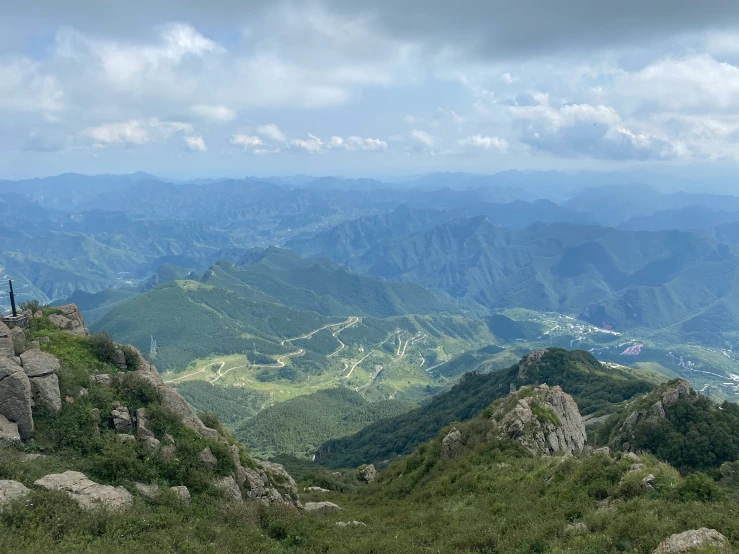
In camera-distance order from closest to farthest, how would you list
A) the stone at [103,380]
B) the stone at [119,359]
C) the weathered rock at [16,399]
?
the weathered rock at [16,399]
the stone at [103,380]
the stone at [119,359]

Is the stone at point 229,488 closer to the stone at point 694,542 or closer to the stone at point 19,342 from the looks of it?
the stone at point 19,342

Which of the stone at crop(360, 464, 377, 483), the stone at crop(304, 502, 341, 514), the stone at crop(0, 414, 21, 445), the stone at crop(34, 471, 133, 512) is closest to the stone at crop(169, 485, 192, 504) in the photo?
the stone at crop(34, 471, 133, 512)

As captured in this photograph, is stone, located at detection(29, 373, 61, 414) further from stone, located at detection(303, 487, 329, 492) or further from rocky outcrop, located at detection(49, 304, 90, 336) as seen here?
stone, located at detection(303, 487, 329, 492)

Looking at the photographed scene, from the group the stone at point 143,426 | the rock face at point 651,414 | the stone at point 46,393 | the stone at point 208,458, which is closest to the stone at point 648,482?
the stone at point 208,458

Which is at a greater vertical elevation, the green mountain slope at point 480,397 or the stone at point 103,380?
the stone at point 103,380

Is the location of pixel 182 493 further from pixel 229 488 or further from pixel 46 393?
pixel 46 393

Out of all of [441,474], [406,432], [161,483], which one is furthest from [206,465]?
[406,432]
